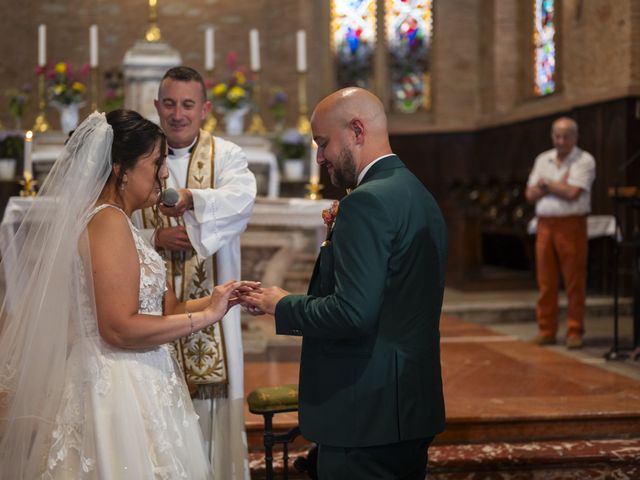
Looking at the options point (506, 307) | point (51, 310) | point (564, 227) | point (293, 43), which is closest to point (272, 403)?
point (51, 310)

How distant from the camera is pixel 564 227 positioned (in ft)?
23.5

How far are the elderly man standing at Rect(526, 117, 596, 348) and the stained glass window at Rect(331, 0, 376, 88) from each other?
7603mm

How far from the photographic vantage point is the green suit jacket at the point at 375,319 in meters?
2.51

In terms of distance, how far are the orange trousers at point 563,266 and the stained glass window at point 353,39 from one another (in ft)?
25.4

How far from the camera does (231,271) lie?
3816mm

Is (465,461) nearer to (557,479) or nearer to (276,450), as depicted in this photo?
(557,479)

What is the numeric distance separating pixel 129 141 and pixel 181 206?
0.60 m

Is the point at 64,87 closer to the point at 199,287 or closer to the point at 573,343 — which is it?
the point at 573,343

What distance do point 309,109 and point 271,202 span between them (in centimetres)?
757

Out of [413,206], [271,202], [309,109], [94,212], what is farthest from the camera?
[309,109]

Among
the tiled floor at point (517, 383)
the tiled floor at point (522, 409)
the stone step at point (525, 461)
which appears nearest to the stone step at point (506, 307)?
the tiled floor at point (517, 383)

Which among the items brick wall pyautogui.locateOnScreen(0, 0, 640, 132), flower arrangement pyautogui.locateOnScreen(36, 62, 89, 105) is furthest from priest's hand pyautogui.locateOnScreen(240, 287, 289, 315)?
brick wall pyautogui.locateOnScreen(0, 0, 640, 132)

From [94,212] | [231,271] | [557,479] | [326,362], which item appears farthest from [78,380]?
[557,479]

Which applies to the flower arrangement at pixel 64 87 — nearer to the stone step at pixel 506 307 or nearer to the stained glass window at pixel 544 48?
the stone step at pixel 506 307
